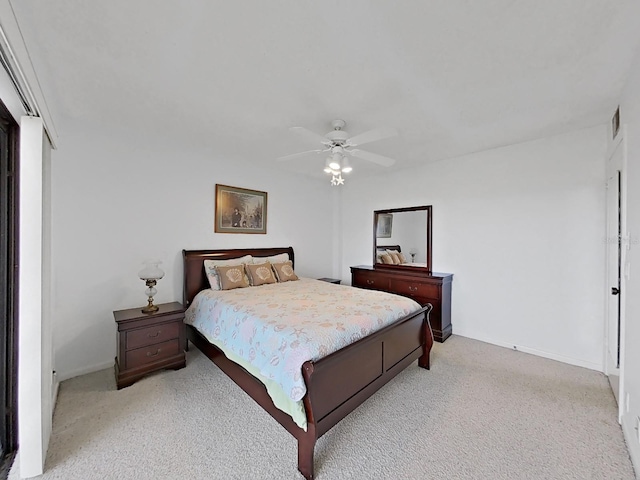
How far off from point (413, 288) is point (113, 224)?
12.6 ft

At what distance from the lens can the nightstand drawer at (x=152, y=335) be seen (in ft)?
8.61

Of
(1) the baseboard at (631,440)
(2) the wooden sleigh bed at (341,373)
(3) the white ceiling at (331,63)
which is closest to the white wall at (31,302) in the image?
(3) the white ceiling at (331,63)

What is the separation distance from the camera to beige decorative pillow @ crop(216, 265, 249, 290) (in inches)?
133

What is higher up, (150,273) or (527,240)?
(527,240)

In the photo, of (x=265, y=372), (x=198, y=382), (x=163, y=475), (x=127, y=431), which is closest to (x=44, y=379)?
(x=127, y=431)

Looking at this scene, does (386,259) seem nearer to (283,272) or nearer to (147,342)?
(283,272)

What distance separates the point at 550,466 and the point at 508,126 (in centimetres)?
287

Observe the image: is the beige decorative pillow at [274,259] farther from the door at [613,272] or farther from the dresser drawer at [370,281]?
the door at [613,272]

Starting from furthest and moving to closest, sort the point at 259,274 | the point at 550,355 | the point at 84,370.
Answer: the point at 259,274
the point at 550,355
the point at 84,370

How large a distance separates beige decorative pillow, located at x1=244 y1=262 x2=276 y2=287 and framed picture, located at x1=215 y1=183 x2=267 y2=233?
66 centimetres

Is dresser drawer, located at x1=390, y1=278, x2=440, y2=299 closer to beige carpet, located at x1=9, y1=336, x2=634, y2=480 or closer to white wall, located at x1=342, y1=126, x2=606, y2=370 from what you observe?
white wall, located at x1=342, y1=126, x2=606, y2=370

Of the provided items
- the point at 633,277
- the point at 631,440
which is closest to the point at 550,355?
the point at 631,440

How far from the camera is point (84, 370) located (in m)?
2.81

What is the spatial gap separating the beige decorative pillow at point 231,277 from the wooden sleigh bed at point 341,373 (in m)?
0.62
